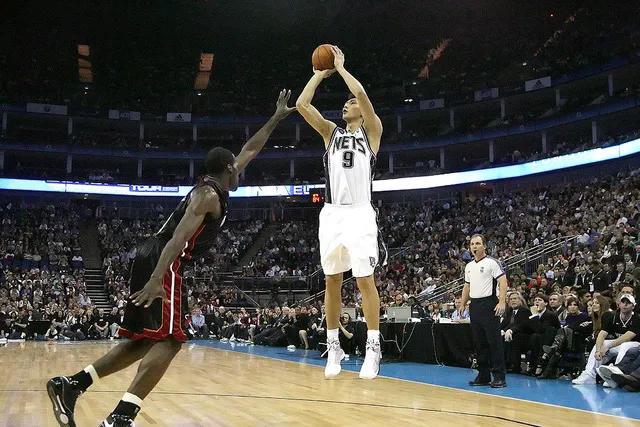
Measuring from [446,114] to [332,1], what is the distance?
32.6ft

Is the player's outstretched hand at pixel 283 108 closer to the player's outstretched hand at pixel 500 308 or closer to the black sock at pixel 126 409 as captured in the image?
the black sock at pixel 126 409

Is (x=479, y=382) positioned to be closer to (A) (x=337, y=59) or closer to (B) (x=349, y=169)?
(B) (x=349, y=169)

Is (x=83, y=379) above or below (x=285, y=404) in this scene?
above

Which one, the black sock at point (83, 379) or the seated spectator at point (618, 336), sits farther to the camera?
the seated spectator at point (618, 336)

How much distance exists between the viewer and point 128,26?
39.2 metres

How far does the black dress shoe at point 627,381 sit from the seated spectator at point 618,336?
12.7 inches

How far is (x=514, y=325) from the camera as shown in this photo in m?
11.6

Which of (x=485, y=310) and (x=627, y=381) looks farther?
(x=485, y=310)

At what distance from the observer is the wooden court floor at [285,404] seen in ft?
18.5

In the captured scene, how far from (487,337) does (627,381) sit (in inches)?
73.5

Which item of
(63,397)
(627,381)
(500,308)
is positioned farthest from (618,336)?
(63,397)

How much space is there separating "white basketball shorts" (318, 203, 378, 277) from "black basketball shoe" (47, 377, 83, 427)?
208 centimetres

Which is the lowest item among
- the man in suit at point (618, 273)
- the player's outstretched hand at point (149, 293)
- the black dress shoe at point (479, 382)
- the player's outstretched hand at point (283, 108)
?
the black dress shoe at point (479, 382)

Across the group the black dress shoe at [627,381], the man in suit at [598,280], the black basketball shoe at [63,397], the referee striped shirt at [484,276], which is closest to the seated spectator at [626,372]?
the black dress shoe at [627,381]
